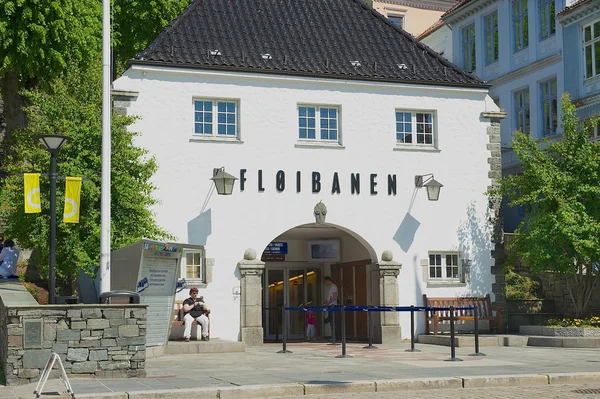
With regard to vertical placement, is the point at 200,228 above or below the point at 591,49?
below

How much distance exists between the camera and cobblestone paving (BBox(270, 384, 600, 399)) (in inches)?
507

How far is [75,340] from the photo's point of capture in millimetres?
14664

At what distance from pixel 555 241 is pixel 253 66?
8891 mm

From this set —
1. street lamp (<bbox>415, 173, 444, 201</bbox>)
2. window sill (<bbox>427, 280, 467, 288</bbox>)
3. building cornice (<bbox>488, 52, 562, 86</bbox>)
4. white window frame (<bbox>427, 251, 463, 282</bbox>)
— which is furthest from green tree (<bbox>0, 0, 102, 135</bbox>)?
building cornice (<bbox>488, 52, 562, 86</bbox>)

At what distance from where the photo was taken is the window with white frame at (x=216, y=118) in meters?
24.2

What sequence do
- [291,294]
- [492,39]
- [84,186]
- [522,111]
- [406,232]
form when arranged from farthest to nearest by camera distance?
1. [492,39]
2. [522,111]
3. [291,294]
4. [406,232]
5. [84,186]

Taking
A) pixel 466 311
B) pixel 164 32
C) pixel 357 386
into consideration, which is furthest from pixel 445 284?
pixel 357 386

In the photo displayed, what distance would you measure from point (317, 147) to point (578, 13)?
46.8 feet

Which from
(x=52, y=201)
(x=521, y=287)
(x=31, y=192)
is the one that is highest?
(x=31, y=192)

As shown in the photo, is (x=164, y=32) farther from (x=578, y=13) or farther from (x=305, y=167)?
(x=578, y=13)

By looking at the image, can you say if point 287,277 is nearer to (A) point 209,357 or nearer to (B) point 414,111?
(B) point 414,111

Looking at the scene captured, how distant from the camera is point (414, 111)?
26266mm

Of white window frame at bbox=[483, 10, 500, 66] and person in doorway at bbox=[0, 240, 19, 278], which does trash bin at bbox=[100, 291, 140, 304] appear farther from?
white window frame at bbox=[483, 10, 500, 66]

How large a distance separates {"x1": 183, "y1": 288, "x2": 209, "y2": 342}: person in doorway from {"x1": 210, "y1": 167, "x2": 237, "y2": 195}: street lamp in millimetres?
2772
